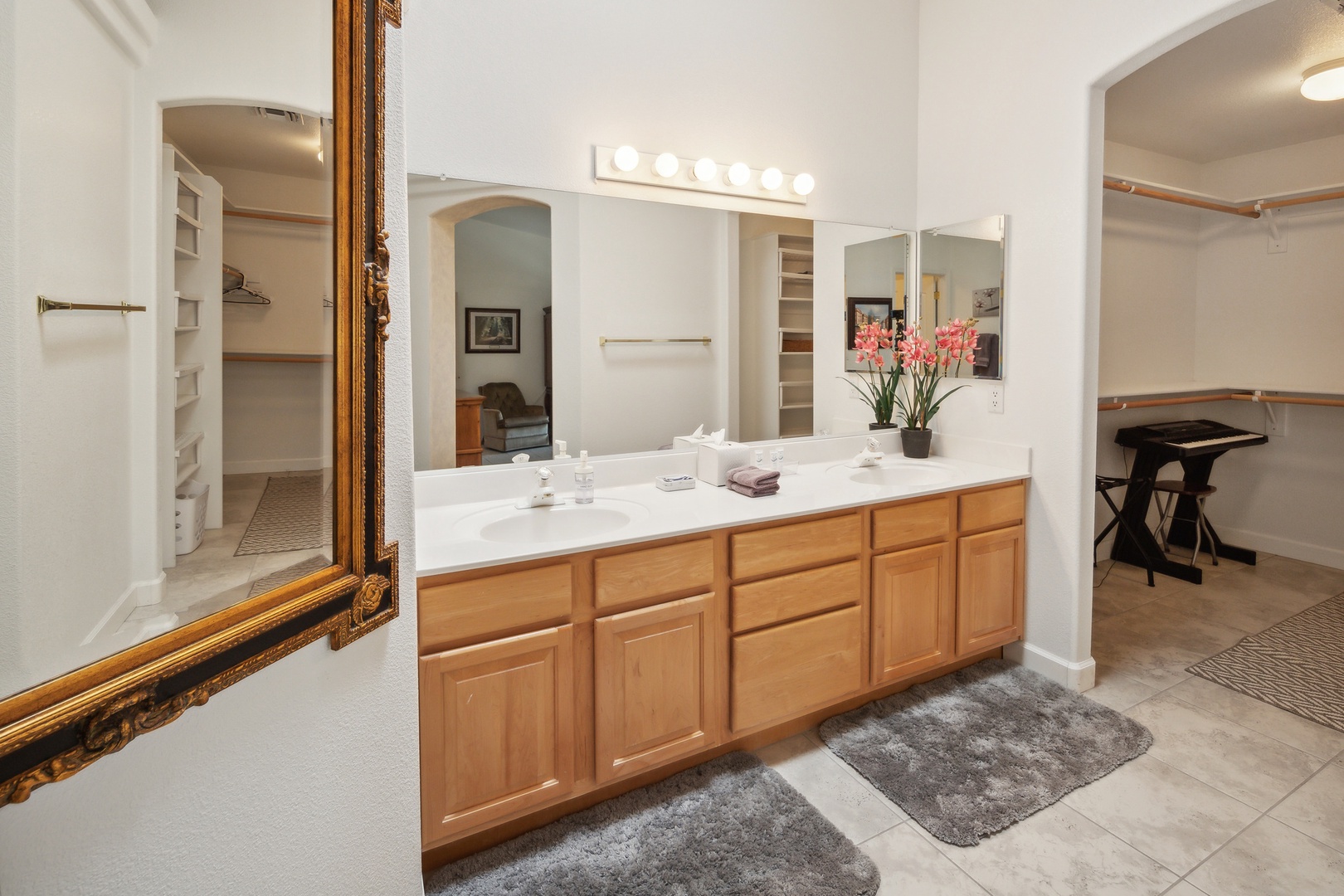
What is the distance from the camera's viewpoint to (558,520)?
2035mm

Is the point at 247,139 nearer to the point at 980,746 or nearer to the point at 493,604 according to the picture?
the point at 493,604

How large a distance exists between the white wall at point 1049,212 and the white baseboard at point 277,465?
2.49 meters

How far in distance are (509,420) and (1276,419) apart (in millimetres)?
4669

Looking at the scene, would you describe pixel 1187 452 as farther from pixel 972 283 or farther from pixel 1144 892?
pixel 1144 892

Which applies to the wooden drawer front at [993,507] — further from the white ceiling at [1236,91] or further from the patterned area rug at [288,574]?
the patterned area rug at [288,574]

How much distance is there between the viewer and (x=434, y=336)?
2.05 meters

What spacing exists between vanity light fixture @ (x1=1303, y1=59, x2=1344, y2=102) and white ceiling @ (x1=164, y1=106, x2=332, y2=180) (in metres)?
3.80

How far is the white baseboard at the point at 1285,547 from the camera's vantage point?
385cm

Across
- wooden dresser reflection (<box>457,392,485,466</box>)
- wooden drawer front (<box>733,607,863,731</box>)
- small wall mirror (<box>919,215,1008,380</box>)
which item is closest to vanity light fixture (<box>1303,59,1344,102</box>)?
small wall mirror (<box>919,215,1008,380</box>)

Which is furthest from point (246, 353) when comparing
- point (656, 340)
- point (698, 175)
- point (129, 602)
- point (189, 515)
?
point (698, 175)

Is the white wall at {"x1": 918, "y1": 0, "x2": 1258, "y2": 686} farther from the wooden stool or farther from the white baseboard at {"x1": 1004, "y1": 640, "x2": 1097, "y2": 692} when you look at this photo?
the wooden stool

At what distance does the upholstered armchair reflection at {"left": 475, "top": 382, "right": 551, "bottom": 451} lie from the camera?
216 centimetres

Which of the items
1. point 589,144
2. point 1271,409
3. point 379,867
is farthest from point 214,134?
point 1271,409

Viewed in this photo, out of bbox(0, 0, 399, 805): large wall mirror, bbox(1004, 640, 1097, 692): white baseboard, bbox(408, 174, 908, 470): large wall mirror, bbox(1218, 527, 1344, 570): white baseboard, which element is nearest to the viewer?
bbox(0, 0, 399, 805): large wall mirror
